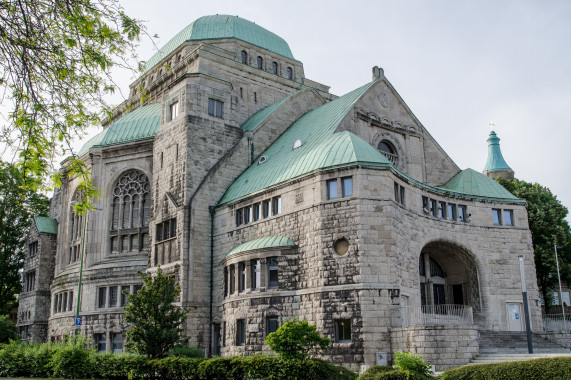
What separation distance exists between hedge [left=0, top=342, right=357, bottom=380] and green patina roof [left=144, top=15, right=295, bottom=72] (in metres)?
25.7

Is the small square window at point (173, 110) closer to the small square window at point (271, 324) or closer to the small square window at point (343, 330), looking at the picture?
the small square window at point (271, 324)

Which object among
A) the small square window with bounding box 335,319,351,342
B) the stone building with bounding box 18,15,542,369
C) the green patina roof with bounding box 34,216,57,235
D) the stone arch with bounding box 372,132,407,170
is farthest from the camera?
the green patina roof with bounding box 34,216,57,235

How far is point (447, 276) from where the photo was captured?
108ft

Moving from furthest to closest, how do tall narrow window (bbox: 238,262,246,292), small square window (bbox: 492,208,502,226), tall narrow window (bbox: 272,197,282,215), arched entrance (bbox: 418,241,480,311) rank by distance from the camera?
small square window (bbox: 492,208,502,226)
arched entrance (bbox: 418,241,480,311)
tall narrow window (bbox: 272,197,282,215)
tall narrow window (bbox: 238,262,246,292)

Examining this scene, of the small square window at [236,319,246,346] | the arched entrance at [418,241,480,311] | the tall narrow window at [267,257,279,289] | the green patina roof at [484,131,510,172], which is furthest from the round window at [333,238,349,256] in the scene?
the green patina roof at [484,131,510,172]

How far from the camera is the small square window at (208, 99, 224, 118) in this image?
35906 millimetres

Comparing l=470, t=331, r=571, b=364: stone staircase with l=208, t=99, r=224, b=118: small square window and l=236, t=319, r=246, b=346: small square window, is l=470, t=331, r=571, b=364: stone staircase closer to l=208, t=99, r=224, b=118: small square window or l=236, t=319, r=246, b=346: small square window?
l=236, t=319, r=246, b=346: small square window

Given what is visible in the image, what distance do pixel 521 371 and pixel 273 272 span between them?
13.7m

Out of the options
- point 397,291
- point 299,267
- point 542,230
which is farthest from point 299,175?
point 542,230

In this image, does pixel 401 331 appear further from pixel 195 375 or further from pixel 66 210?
pixel 66 210

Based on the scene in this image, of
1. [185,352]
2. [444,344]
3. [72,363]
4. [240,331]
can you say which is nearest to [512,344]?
[444,344]

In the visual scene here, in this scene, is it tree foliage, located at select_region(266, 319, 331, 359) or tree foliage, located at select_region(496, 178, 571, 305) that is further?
tree foliage, located at select_region(496, 178, 571, 305)

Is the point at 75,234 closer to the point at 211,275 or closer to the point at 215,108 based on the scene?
the point at 211,275

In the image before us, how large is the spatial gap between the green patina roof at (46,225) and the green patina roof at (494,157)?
1900 inches
